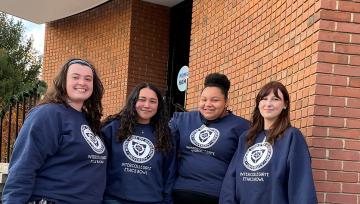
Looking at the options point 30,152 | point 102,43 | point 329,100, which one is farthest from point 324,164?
point 102,43

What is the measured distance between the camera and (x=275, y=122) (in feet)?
11.4

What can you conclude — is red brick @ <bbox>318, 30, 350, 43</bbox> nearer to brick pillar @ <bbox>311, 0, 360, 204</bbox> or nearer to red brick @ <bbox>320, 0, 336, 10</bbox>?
brick pillar @ <bbox>311, 0, 360, 204</bbox>

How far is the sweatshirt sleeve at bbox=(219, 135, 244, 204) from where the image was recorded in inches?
138

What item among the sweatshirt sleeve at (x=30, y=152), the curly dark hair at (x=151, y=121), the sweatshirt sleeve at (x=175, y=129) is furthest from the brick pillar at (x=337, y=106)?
the sweatshirt sleeve at (x=30, y=152)

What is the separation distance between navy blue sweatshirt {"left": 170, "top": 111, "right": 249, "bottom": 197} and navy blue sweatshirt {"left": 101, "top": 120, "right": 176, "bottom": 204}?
14cm

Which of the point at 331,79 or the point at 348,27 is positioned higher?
the point at 348,27

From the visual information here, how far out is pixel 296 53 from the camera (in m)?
4.47

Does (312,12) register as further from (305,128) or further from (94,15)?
(94,15)

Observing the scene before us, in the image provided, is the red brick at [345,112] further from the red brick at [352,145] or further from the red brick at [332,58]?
the red brick at [332,58]

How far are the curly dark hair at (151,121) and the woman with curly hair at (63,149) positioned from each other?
24 cm

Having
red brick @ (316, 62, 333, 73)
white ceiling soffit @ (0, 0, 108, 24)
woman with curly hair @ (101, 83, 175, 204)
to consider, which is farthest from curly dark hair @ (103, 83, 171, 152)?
white ceiling soffit @ (0, 0, 108, 24)

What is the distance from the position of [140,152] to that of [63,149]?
24.9 inches

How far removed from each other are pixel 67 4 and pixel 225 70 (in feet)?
16.0

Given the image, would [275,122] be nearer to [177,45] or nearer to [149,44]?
[149,44]
